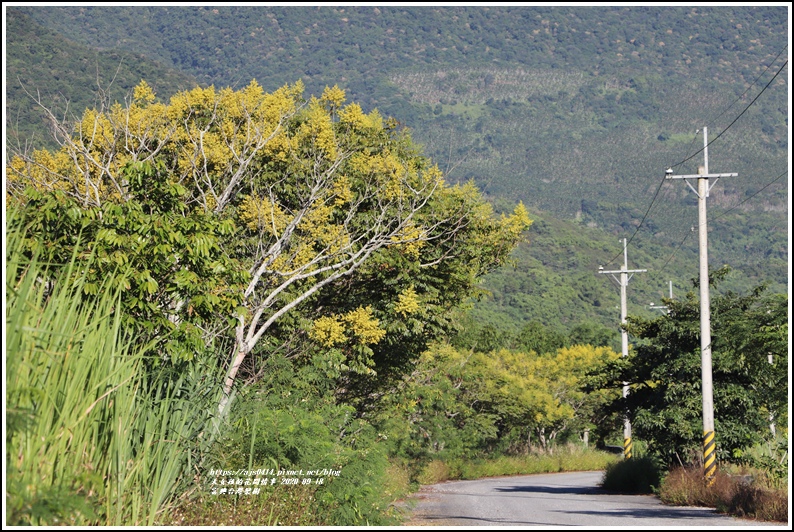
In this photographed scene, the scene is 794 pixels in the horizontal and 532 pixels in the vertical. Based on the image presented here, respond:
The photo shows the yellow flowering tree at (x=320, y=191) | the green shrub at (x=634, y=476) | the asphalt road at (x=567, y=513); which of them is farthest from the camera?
the green shrub at (x=634, y=476)

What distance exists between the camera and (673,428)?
25531 mm

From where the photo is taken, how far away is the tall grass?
22.3 ft

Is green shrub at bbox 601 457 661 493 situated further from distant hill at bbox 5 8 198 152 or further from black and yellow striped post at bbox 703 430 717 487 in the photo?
distant hill at bbox 5 8 198 152

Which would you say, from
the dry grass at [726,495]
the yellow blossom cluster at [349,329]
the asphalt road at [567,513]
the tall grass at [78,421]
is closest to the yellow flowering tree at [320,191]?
the yellow blossom cluster at [349,329]

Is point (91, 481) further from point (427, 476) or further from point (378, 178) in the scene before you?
point (427, 476)

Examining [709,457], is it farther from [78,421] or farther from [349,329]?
[78,421]

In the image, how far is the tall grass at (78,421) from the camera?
6.79 m

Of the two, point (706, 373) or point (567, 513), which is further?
point (706, 373)

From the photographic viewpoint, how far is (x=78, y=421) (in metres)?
7.57

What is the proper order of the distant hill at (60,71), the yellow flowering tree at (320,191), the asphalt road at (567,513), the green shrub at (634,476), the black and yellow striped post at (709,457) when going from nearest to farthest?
the asphalt road at (567,513) < the yellow flowering tree at (320,191) < the black and yellow striped post at (709,457) < the green shrub at (634,476) < the distant hill at (60,71)

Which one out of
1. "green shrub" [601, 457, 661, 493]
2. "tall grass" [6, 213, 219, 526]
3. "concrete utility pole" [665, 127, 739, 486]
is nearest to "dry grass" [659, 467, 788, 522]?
"concrete utility pole" [665, 127, 739, 486]

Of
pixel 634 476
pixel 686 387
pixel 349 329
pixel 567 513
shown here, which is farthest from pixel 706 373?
pixel 349 329

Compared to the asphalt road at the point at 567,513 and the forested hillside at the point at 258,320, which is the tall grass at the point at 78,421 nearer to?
the forested hillside at the point at 258,320

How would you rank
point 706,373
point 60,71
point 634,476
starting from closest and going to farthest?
point 706,373 < point 634,476 < point 60,71
